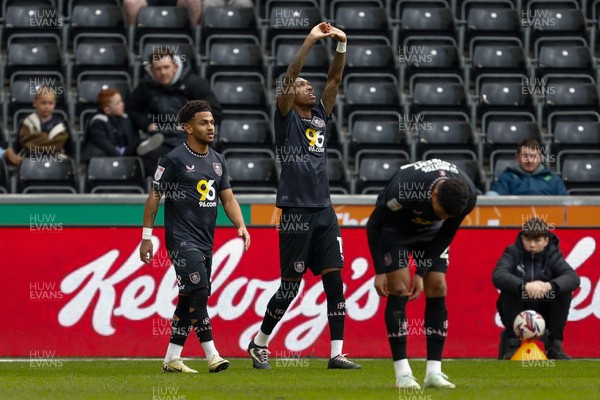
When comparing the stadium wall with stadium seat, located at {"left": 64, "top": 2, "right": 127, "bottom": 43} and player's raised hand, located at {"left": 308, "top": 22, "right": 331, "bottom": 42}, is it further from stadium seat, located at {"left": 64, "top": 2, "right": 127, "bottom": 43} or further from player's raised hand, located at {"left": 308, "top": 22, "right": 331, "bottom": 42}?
stadium seat, located at {"left": 64, "top": 2, "right": 127, "bottom": 43}

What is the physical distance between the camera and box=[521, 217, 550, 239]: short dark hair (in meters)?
13.1

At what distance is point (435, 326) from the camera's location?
906 centimetres

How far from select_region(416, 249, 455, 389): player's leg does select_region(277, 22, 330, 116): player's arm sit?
8.34 ft

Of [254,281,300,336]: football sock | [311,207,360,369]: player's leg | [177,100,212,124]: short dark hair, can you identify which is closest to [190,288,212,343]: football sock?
[254,281,300,336]: football sock

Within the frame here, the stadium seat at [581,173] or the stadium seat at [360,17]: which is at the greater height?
the stadium seat at [360,17]

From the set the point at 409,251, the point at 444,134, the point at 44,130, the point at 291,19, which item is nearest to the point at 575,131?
the point at 444,134

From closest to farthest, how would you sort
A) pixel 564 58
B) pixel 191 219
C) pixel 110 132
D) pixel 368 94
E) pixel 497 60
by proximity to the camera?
1. pixel 191 219
2. pixel 110 132
3. pixel 368 94
4. pixel 497 60
5. pixel 564 58

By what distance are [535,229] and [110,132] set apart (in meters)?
5.16

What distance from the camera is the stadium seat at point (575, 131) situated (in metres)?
17.0

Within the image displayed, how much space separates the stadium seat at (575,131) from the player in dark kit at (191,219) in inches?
282

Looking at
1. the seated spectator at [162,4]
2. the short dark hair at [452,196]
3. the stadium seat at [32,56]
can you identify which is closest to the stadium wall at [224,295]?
the stadium seat at [32,56]

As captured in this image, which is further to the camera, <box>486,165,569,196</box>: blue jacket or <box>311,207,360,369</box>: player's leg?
<box>486,165,569,196</box>: blue jacket

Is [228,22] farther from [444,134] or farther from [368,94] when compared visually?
[444,134]

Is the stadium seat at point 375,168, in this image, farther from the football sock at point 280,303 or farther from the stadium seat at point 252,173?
the football sock at point 280,303
